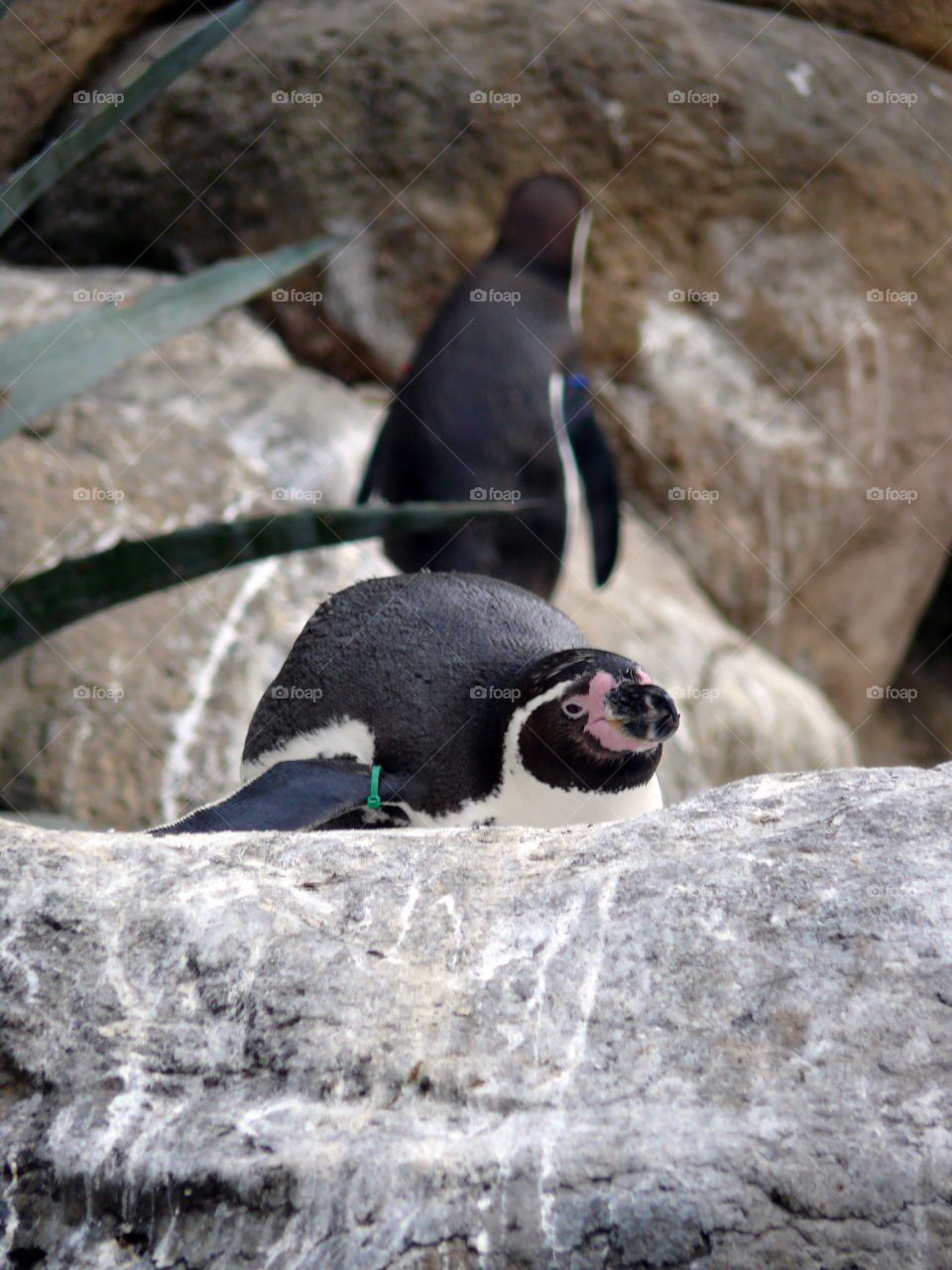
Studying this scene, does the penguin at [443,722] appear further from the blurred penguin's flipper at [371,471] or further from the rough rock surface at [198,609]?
the blurred penguin's flipper at [371,471]

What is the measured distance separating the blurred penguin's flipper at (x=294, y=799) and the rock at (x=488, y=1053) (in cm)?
38

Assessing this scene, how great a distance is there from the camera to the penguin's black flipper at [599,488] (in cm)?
433

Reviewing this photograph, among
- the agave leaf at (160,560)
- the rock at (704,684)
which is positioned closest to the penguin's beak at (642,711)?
the agave leaf at (160,560)

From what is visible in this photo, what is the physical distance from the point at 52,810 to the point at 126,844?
2.12m

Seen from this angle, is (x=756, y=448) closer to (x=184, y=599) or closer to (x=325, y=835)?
(x=184, y=599)

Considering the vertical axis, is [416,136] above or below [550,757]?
below

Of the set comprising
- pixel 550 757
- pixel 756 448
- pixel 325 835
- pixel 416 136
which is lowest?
pixel 756 448

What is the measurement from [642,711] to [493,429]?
2.20 m

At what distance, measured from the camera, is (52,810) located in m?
3.26

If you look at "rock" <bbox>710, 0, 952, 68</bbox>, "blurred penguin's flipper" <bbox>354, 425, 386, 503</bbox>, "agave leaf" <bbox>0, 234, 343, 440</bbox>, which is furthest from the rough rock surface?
"rock" <bbox>710, 0, 952, 68</bbox>

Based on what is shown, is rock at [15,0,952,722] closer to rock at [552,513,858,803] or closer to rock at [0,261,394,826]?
rock at [552,513,858,803]

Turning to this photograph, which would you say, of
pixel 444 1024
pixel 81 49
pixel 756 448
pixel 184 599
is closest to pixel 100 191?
pixel 81 49

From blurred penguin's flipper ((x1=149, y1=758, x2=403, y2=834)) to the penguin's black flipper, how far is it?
2429mm

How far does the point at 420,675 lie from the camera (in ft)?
6.68
